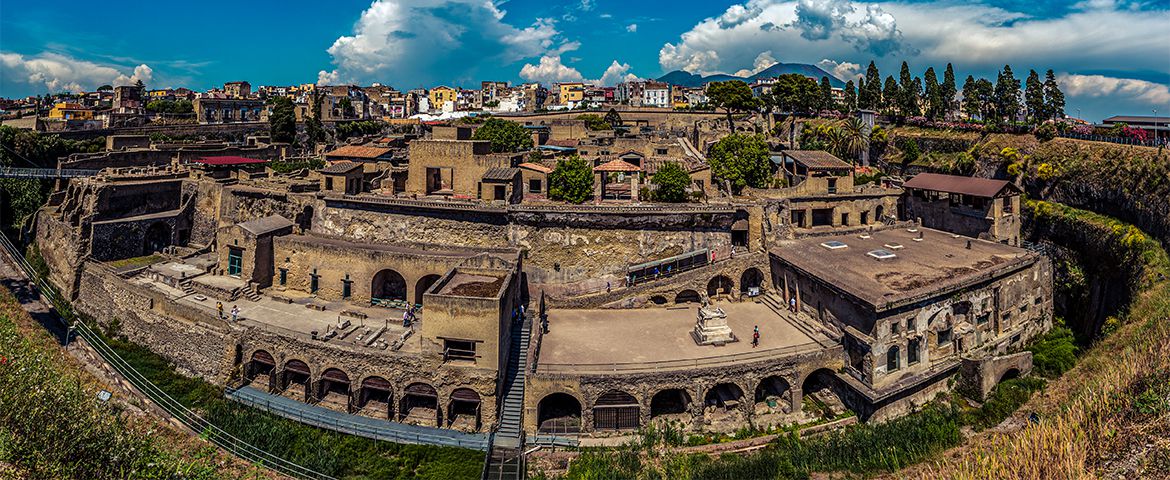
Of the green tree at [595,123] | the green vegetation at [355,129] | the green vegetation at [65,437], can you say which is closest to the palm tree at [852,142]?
the green tree at [595,123]

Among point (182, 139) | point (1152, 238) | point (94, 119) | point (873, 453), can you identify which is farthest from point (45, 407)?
point (94, 119)

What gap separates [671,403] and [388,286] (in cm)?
1876

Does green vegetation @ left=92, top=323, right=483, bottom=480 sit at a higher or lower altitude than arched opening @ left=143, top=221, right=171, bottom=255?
lower

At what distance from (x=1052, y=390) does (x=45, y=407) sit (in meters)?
38.6

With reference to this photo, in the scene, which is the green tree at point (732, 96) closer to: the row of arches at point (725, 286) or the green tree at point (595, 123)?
the green tree at point (595, 123)

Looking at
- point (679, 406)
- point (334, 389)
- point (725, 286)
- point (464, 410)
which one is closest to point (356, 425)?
point (334, 389)

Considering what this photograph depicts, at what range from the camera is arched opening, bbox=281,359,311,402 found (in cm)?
2933

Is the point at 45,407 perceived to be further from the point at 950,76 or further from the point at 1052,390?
the point at 950,76

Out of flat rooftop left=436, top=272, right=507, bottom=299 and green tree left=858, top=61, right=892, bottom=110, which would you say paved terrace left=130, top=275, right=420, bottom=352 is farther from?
green tree left=858, top=61, right=892, bottom=110

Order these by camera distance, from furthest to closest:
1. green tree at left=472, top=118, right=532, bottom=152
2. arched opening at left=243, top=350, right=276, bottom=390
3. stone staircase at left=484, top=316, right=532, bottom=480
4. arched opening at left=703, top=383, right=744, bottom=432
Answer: green tree at left=472, top=118, right=532, bottom=152
arched opening at left=243, top=350, right=276, bottom=390
arched opening at left=703, top=383, right=744, bottom=432
stone staircase at left=484, top=316, right=532, bottom=480

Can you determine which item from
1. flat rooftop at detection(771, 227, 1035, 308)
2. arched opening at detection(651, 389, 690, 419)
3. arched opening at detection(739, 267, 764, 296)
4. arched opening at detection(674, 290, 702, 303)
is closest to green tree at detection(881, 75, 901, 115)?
flat rooftop at detection(771, 227, 1035, 308)

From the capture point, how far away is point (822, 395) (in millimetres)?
28781

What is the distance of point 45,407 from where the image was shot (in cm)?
1706

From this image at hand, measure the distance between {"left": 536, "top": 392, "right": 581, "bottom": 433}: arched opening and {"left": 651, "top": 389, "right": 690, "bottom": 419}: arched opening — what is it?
3621 mm
